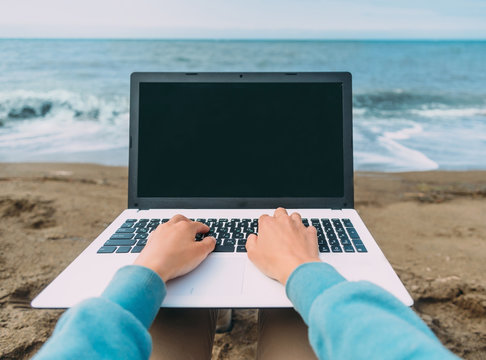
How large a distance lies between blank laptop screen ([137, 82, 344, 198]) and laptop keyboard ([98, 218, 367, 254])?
5.9 inches

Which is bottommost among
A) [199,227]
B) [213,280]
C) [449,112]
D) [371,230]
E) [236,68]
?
[371,230]

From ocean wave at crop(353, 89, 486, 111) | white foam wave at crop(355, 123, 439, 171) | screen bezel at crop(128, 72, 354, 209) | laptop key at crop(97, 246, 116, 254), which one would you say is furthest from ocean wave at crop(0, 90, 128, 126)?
laptop key at crop(97, 246, 116, 254)

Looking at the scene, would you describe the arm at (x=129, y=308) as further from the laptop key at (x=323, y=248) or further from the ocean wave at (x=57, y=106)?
the ocean wave at (x=57, y=106)

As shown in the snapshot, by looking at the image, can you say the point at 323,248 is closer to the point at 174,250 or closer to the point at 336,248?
the point at 336,248

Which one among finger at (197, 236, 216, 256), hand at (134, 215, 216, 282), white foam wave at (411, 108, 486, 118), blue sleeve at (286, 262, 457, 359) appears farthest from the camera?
white foam wave at (411, 108, 486, 118)

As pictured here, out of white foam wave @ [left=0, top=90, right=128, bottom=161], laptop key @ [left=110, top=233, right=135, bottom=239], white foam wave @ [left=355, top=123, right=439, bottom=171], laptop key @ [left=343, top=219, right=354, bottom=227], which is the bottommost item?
laptop key @ [left=110, top=233, right=135, bottom=239]

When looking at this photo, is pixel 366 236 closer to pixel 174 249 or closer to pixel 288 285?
pixel 288 285

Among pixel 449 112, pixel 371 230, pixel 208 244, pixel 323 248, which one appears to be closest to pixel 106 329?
pixel 208 244

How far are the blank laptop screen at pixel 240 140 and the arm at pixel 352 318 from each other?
0.57 m

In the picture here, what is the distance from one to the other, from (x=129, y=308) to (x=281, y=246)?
41cm

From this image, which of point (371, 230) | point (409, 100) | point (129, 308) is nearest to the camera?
point (129, 308)

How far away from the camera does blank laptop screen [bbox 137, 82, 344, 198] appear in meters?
1.47

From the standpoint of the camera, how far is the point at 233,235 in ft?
4.17

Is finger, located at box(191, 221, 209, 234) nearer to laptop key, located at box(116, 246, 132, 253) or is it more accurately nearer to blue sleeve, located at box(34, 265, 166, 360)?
laptop key, located at box(116, 246, 132, 253)
